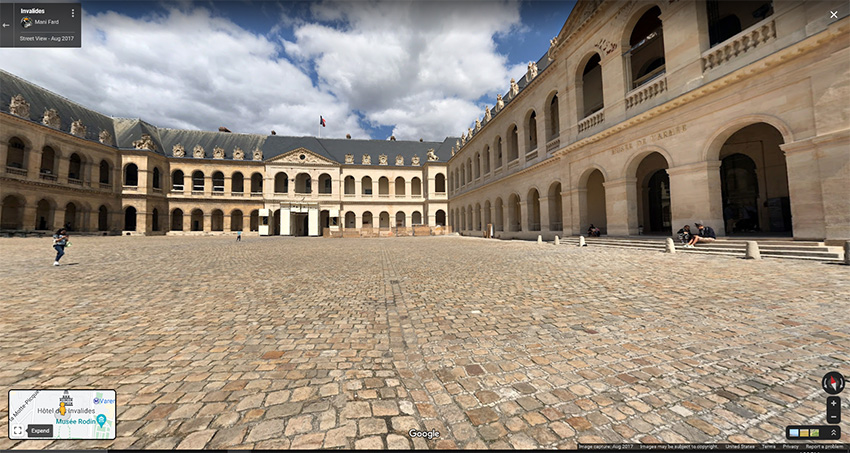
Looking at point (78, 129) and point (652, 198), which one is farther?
point (78, 129)

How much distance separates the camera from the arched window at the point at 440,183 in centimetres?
4444

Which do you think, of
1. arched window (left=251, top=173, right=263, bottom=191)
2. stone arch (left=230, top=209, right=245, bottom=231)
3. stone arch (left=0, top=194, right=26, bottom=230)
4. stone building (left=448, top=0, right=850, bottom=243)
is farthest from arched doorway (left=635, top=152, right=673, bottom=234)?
stone arch (left=0, top=194, right=26, bottom=230)

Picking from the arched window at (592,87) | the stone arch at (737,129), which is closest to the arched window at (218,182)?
the arched window at (592,87)

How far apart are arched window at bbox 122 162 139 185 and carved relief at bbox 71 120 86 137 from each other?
4975 millimetres

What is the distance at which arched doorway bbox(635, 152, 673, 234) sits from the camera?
17.2m

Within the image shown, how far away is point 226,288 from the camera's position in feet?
19.7

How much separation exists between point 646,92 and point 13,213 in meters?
50.3

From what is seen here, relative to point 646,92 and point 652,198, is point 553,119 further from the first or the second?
point 652,198

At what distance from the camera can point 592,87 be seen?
18.8 metres

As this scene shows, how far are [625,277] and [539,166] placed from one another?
1520cm

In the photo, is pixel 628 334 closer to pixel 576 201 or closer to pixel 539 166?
pixel 576 201

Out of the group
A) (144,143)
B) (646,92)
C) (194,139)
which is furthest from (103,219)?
(646,92)

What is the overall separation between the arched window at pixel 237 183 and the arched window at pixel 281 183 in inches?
168

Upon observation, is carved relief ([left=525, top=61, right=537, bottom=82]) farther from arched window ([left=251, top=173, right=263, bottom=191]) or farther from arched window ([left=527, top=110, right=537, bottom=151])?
arched window ([left=251, top=173, right=263, bottom=191])
